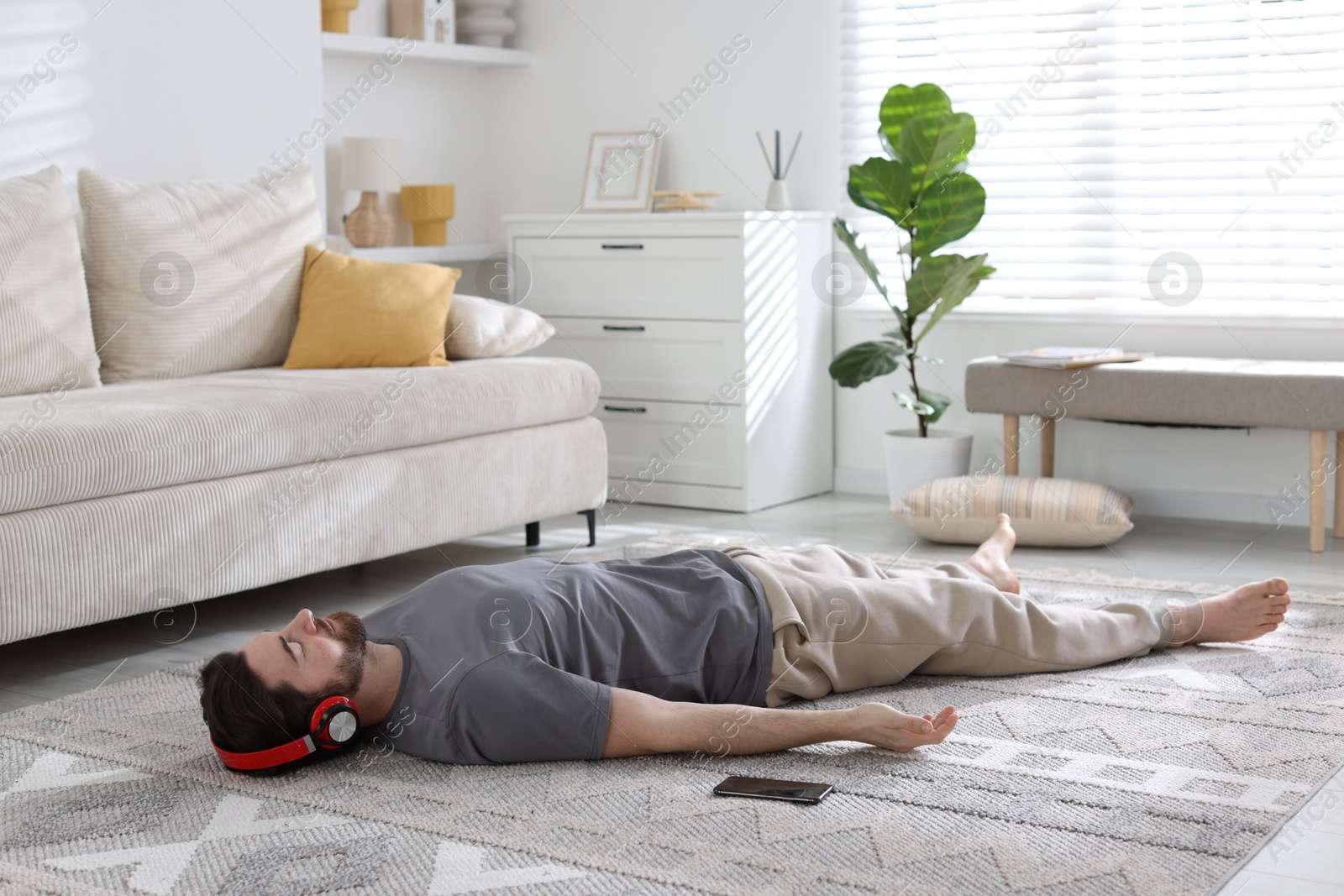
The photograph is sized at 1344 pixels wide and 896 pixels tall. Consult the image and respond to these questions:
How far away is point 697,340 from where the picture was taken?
14.3ft

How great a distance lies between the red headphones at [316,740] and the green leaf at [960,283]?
8.01 feet

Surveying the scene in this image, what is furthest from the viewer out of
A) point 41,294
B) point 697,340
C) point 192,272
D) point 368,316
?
point 697,340

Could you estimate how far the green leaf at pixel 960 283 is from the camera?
3955 mm

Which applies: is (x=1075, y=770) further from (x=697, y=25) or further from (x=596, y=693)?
(x=697, y=25)

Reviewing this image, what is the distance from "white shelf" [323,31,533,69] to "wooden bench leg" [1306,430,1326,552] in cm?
310

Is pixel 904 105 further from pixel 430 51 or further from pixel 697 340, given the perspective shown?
pixel 430 51

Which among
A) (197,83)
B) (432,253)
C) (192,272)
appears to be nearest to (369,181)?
(432,253)

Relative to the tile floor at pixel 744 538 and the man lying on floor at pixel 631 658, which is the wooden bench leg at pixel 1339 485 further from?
the man lying on floor at pixel 631 658

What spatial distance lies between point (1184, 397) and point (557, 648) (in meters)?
2.33

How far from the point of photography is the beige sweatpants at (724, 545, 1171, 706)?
7.36ft

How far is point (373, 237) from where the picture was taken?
15.1 ft

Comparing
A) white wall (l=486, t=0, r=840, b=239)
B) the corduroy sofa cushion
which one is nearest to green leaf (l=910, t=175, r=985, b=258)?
white wall (l=486, t=0, r=840, b=239)

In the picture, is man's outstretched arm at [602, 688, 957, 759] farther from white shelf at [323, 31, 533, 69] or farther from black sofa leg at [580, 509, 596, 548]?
white shelf at [323, 31, 533, 69]

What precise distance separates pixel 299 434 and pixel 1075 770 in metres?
1.82
